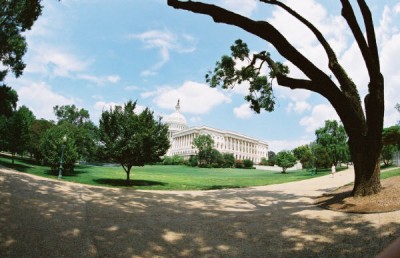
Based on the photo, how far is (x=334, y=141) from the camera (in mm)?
50938

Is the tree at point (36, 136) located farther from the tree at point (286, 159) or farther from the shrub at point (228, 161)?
the shrub at point (228, 161)

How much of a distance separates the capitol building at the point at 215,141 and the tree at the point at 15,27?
8655cm

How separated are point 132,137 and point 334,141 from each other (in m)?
42.6

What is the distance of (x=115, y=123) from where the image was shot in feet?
70.9

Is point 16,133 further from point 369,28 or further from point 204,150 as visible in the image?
point 204,150

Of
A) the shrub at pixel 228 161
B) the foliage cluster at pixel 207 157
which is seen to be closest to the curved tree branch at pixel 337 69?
the foliage cluster at pixel 207 157

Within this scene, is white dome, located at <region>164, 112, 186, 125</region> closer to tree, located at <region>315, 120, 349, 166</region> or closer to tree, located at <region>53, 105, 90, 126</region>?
tree, located at <region>53, 105, 90, 126</region>

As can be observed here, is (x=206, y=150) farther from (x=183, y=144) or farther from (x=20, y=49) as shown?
(x=20, y=49)

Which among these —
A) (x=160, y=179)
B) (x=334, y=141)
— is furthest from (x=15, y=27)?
(x=334, y=141)

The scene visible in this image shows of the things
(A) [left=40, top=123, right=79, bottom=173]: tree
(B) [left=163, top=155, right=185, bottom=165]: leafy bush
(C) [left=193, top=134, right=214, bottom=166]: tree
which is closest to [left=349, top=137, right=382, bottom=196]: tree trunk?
(A) [left=40, top=123, right=79, bottom=173]: tree

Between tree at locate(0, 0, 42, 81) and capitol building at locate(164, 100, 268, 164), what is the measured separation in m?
86.5

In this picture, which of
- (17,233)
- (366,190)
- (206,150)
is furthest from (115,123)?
(206,150)

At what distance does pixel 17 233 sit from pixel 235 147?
126246mm

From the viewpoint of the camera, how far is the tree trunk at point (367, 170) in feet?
28.5
